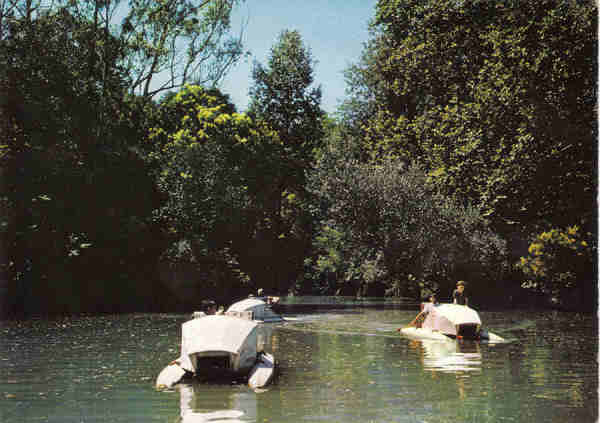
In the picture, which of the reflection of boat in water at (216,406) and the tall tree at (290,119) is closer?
the reflection of boat in water at (216,406)

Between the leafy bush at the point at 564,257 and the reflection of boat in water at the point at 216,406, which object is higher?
the leafy bush at the point at 564,257

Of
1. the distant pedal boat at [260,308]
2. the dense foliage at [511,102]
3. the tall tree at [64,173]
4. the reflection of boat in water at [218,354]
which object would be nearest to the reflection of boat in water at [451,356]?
the reflection of boat in water at [218,354]

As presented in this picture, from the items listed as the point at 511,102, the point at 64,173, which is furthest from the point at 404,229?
the point at 64,173

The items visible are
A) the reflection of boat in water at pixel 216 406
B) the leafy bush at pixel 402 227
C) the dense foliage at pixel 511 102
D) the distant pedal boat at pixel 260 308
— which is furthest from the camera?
the leafy bush at pixel 402 227

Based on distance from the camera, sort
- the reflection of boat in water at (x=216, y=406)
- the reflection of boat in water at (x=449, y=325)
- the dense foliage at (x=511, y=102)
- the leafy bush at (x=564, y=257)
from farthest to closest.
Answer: the leafy bush at (x=564, y=257) → the dense foliage at (x=511, y=102) → the reflection of boat in water at (x=449, y=325) → the reflection of boat in water at (x=216, y=406)

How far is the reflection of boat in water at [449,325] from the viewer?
2816cm

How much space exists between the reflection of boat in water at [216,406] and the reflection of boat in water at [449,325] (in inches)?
516

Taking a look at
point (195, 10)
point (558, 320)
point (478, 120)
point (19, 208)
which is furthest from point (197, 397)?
point (195, 10)

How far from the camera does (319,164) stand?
5675cm

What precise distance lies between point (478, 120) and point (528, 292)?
15244 millimetres

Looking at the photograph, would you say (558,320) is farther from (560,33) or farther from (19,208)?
(19,208)

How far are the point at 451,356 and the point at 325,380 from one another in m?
6.10

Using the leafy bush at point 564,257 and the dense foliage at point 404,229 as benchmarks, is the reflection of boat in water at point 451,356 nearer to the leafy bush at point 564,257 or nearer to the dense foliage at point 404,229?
the leafy bush at point 564,257

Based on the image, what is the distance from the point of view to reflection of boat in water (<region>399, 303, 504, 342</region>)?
28156mm
